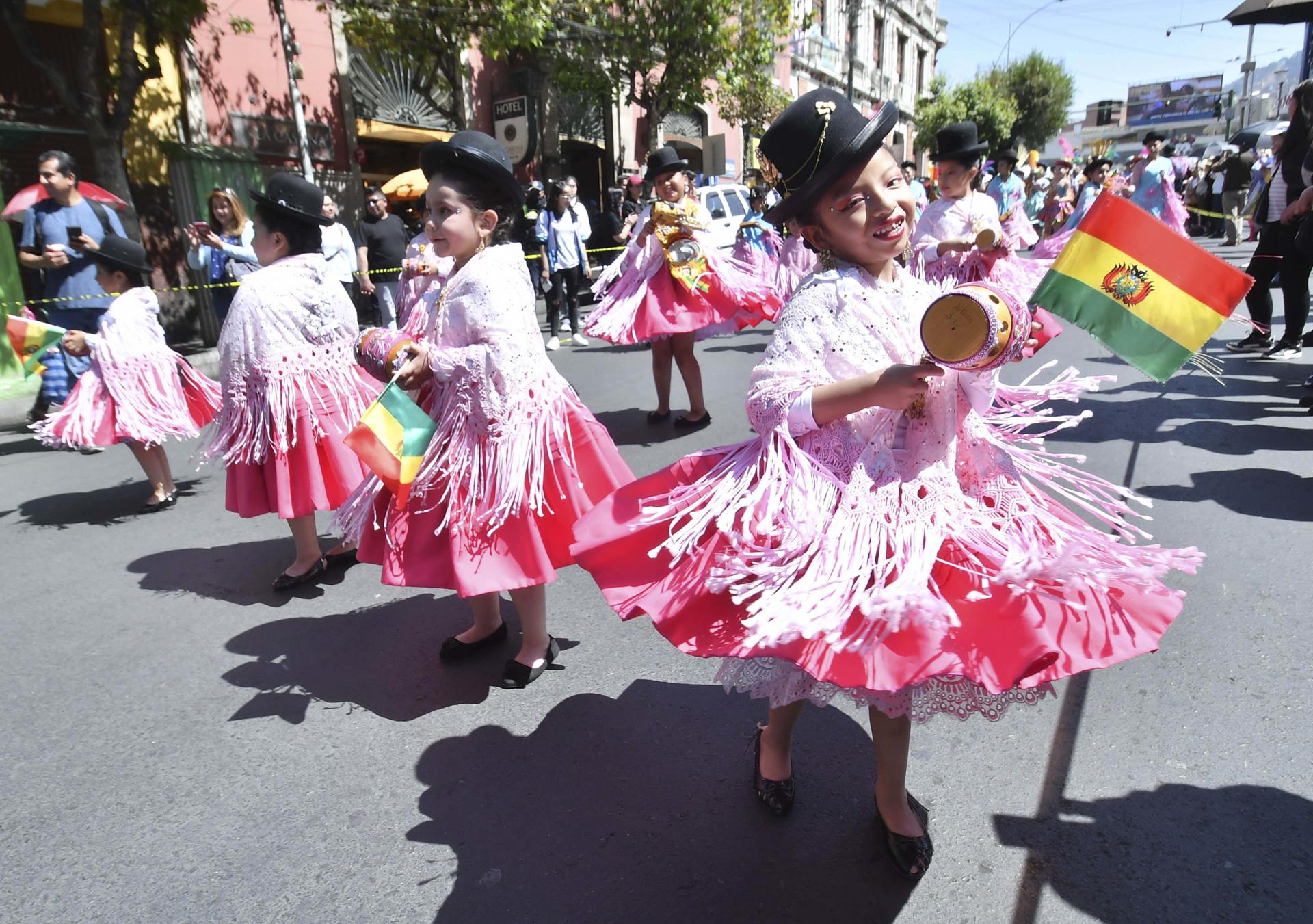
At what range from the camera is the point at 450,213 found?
2896 mm

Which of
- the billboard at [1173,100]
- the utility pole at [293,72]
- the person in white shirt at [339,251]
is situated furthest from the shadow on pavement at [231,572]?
the billboard at [1173,100]

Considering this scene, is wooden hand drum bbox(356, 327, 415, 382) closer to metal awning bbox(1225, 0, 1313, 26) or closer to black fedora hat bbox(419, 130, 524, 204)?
black fedora hat bbox(419, 130, 524, 204)

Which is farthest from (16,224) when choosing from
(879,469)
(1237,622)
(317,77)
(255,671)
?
(1237,622)

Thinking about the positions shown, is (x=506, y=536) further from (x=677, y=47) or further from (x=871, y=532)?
(x=677, y=47)

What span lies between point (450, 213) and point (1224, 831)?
2.93 m

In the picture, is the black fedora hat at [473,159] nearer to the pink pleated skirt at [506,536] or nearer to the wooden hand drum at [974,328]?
the pink pleated skirt at [506,536]

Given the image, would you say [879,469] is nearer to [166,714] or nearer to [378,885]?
[378,885]

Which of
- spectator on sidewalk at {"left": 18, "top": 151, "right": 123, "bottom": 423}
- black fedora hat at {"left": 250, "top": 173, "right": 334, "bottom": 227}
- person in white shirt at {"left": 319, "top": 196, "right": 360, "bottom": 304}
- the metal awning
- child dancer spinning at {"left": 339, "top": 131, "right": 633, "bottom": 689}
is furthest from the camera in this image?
person in white shirt at {"left": 319, "top": 196, "right": 360, "bottom": 304}

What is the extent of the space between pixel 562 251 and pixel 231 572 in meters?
6.87

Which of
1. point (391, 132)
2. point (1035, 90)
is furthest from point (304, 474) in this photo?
point (1035, 90)

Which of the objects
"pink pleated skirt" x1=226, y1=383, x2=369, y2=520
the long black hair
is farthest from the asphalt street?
A: the long black hair

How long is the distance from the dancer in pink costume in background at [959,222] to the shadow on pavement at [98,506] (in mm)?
5162

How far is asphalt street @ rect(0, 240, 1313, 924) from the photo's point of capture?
2178mm

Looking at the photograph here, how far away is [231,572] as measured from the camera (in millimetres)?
4438
